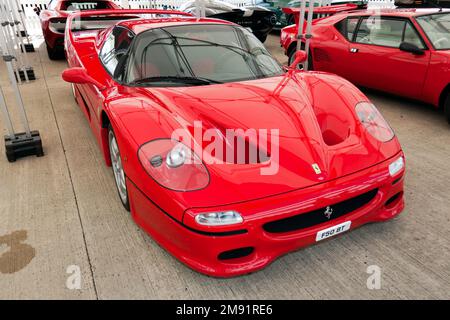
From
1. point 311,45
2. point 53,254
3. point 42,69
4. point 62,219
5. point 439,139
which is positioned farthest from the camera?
point 42,69

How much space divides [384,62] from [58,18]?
19.0 ft

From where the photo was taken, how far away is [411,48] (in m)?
4.14

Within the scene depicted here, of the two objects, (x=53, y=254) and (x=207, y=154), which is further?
(x=53, y=254)

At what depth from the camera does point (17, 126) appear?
164 inches

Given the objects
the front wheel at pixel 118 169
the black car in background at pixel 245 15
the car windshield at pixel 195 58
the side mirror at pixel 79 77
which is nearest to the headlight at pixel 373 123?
the car windshield at pixel 195 58

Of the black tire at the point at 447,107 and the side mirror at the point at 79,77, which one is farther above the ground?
the side mirror at the point at 79,77

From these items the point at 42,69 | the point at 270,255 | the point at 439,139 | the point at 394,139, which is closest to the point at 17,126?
the point at 42,69

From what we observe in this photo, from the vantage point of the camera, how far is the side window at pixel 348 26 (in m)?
5.08

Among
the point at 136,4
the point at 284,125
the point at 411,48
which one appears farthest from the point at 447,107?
the point at 136,4

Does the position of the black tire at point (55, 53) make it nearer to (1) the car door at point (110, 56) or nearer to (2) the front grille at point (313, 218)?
(1) the car door at point (110, 56)

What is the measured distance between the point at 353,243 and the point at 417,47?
9.98ft

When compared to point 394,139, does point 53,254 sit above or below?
below

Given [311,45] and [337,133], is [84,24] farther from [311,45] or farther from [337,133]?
[337,133]

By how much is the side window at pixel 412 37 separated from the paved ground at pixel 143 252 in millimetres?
1718
